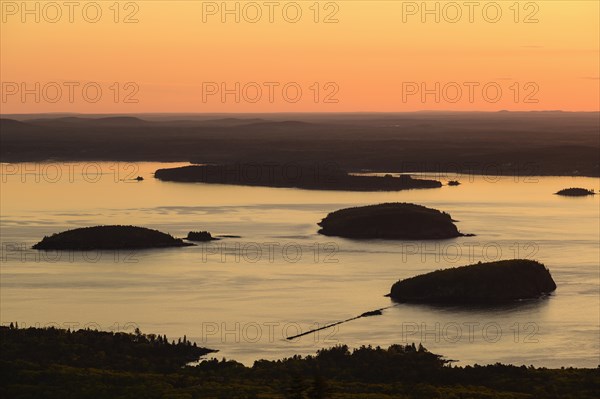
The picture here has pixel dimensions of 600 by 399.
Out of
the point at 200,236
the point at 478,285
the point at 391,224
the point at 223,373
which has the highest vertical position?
the point at 391,224

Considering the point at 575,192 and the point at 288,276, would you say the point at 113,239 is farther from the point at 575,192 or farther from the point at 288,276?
the point at 575,192

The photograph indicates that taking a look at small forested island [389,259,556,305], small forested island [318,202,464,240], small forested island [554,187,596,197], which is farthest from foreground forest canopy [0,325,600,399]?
small forested island [554,187,596,197]

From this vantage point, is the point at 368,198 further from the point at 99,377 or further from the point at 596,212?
the point at 99,377

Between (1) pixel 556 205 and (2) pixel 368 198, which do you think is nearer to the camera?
(1) pixel 556 205

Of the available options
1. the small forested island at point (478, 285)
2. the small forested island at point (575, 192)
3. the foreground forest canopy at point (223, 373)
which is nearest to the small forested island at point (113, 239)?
the small forested island at point (478, 285)

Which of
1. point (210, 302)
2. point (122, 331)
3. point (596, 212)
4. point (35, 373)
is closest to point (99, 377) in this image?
point (35, 373)

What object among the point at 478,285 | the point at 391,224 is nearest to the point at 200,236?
the point at 391,224
